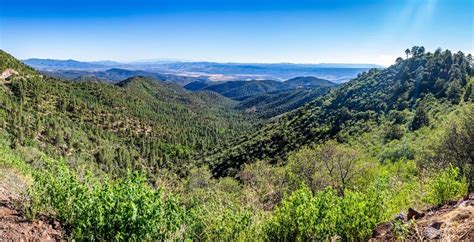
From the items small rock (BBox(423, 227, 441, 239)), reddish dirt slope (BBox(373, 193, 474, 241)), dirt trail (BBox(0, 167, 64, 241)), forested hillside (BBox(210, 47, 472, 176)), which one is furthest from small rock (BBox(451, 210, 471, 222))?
forested hillside (BBox(210, 47, 472, 176))

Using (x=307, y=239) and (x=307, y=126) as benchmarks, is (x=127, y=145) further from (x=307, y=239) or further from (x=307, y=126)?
(x=307, y=239)

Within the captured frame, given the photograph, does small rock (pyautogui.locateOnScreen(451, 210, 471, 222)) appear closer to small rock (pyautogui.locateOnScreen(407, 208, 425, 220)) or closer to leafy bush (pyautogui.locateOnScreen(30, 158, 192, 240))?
small rock (pyautogui.locateOnScreen(407, 208, 425, 220))

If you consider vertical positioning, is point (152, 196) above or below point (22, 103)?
above

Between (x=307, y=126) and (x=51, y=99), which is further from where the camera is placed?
(x=51, y=99)

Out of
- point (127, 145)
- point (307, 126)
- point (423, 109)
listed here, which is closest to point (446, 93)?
point (423, 109)

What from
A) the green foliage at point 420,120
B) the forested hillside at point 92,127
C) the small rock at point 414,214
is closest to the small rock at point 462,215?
the small rock at point 414,214

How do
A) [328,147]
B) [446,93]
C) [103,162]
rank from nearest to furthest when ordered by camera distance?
[328,147], [446,93], [103,162]

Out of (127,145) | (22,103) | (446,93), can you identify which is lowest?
(127,145)

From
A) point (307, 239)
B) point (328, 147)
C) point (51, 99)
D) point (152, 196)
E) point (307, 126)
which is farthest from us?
point (51, 99)

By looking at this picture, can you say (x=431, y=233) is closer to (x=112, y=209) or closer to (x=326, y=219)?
(x=326, y=219)
